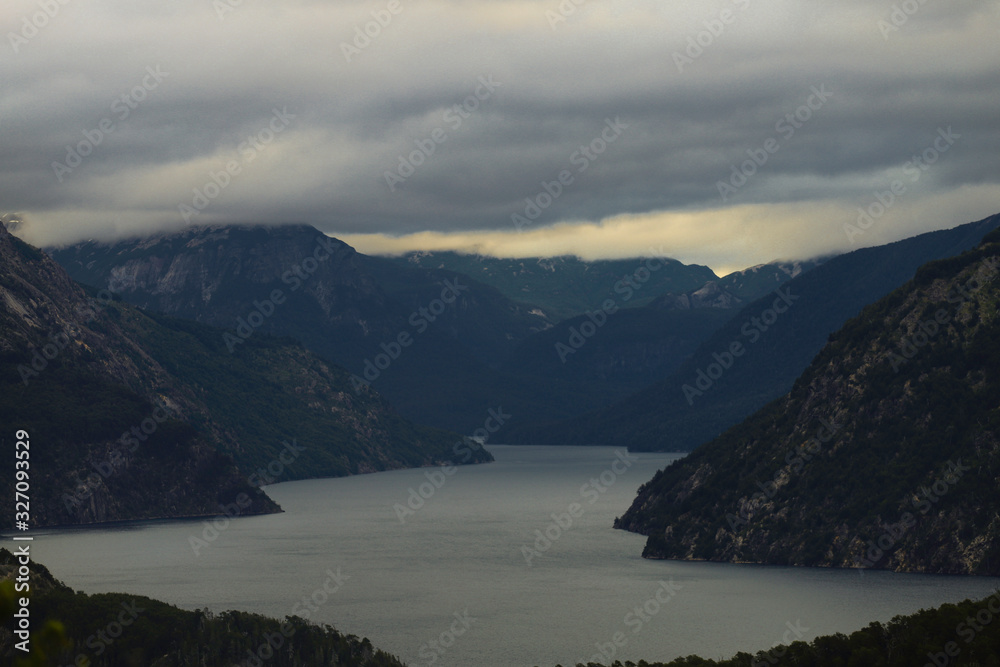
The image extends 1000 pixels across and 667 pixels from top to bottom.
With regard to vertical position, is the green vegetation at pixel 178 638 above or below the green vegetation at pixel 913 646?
below

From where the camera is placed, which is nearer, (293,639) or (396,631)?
(293,639)

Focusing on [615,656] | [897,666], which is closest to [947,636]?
[897,666]

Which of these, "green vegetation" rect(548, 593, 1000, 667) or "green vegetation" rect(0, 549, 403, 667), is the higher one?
"green vegetation" rect(548, 593, 1000, 667)

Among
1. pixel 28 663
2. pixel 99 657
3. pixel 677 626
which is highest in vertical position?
pixel 28 663

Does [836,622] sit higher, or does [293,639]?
[836,622]

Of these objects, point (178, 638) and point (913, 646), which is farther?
point (178, 638)

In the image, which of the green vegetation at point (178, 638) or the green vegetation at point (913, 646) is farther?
the green vegetation at point (178, 638)

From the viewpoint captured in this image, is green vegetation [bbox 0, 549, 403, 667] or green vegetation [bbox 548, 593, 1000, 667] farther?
green vegetation [bbox 0, 549, 403, 667]

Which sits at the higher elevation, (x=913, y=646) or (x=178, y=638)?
(x=913, y=646)

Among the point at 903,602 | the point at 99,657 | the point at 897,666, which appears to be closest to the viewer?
the point at 897,666

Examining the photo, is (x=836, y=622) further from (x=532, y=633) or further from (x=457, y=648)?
(x=457, y=648)

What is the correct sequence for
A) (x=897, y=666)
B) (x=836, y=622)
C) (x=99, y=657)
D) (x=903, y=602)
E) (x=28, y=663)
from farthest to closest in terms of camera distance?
(x=903, y=602), (x=836, y=622), (x=99, y=657), (x=897, y=666), (x=28, y=663)
